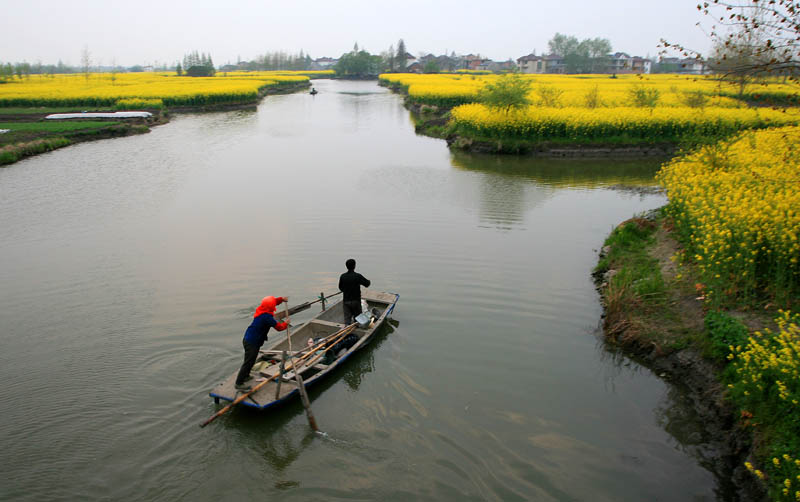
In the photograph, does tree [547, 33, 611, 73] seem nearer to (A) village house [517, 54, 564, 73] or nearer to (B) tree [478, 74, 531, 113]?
(A) village house [517, 54, 564, 73]

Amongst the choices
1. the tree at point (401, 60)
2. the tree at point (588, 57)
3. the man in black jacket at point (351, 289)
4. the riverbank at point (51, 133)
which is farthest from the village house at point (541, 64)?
the man in black jacket at point (351, 289)

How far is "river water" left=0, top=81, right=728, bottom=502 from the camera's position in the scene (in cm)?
618

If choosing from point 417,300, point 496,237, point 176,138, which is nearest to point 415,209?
point 496,237

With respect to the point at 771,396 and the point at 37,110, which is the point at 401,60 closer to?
the point at 37,110

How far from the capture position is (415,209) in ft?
53.6

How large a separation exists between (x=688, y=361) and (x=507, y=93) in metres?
20.9

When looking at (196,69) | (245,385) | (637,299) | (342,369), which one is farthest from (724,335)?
(196,69)

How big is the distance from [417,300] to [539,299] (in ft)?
8.51

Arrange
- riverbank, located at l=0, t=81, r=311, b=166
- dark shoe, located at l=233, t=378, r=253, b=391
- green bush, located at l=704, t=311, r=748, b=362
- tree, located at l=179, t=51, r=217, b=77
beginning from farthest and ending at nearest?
tree, located at l=179, t=51, r=217, b=77 < riverbank, located at l=0, t=81, r=311, b=166 < green bush, located at l=704, t=311, r=748, b=362 < dark shoe, located at l=233, t=378, r=253, b=391

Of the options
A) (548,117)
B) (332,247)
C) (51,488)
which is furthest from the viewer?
(548,117)

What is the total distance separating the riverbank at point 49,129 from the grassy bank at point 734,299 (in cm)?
2667

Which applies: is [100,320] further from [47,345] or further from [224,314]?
[224,314]

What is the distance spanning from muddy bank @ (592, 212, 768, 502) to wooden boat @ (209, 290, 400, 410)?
429cm

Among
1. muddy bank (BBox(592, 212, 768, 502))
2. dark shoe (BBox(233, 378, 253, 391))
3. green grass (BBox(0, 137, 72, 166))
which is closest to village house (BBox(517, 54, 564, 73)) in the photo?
green grass (BBox(0, 137, 72, 166))
